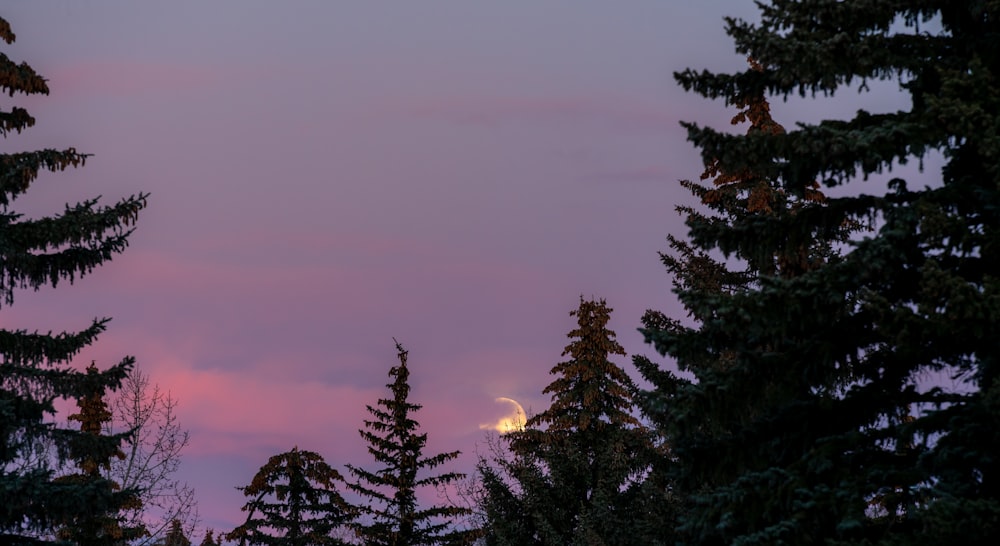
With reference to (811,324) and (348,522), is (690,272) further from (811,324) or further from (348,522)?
(348,522)

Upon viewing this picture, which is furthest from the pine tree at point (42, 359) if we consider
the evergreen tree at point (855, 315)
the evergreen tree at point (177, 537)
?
the evergreen tree at point (177, 537)

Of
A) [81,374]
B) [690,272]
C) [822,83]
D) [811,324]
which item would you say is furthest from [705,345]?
[690,272]

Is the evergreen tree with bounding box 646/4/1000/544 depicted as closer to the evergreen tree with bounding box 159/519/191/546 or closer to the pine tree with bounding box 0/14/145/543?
the pine tree with bounding box 0/14/145/543

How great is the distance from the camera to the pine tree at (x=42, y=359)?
18.3 meters

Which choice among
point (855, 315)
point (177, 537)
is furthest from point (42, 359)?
point (177, 537)

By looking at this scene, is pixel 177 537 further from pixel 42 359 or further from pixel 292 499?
pixel 42 359

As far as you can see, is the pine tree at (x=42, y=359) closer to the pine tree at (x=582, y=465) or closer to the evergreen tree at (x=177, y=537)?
the pine tree at (x=582, y=465)

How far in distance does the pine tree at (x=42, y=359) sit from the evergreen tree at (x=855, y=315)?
10.4 metres

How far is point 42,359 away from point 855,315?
13587 mm

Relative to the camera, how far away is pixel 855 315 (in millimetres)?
13430

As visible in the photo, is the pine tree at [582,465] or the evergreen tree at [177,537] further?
the evergreen tree at [177,537]

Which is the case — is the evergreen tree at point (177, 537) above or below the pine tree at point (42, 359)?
above

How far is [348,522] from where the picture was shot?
45.0 metres

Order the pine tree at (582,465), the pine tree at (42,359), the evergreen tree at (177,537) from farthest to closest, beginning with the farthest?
the evergreen tree at (177,537), the pine tree at (582,465), the pine tree at (42,359)
